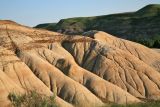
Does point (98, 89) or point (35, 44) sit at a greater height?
point (35, 44)

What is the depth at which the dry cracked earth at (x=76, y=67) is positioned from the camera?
57875mm

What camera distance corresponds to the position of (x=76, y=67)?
64.7 m

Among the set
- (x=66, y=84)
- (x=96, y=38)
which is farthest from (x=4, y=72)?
(x=96, y=38)

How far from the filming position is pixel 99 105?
57.6m

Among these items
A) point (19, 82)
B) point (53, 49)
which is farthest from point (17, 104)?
point (53, 49)

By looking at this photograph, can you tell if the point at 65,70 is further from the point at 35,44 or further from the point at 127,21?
the point at 127,21

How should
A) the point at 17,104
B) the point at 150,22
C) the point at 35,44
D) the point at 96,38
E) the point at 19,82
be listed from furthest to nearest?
the point at 150,22 → the point at 96,38 → the point at 35,44 → the point at 19,82 → the point at 17,104

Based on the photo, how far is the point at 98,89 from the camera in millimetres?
61969

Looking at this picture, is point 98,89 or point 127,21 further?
point 127,21

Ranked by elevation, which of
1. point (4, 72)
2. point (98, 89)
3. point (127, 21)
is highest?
point (4, 72)

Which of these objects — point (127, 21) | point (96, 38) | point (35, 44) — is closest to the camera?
point (35, 44)

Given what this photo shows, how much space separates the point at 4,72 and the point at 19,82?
223 centimetres

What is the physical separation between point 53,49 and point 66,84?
1088 centimetres

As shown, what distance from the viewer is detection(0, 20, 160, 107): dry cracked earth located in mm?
57875
